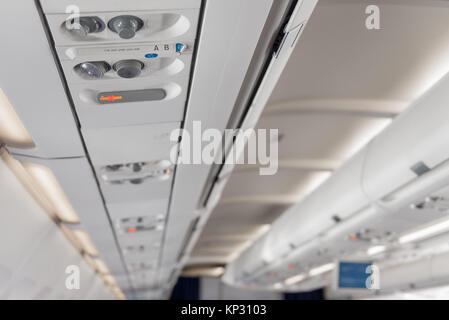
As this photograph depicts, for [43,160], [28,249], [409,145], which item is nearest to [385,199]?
[409,145]

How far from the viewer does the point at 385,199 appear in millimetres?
4309

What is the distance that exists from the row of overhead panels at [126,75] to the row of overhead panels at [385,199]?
6.18 ft

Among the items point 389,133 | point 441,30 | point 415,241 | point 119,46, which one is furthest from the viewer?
point 415,241

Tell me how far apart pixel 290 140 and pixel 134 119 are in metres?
3.66

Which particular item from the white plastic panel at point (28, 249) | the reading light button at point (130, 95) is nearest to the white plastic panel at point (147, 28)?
the reading light button at point (130, 95)

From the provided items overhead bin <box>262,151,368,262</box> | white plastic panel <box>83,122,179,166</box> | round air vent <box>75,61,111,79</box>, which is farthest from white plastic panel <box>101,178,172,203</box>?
overhead bin <box>262,151,368,262</box>

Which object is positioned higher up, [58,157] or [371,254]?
[58,157]

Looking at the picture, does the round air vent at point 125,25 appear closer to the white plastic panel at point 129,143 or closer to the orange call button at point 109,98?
the orange call button at point 109,98

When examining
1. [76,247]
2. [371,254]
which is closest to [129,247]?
[76,247]

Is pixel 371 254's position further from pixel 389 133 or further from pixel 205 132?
pixel 205 132

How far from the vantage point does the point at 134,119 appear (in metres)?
2.78

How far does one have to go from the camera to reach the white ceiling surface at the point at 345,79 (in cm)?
356

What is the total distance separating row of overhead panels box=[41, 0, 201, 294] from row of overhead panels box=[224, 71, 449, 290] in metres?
1.88

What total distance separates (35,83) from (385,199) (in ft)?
11.2
